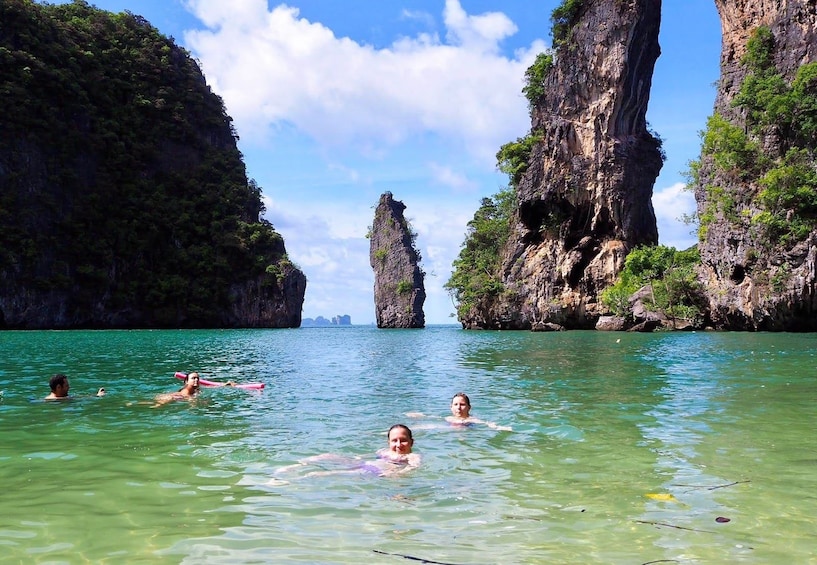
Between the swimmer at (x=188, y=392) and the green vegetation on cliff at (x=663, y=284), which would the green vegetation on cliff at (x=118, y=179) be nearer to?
the green vegetation on cliff at (x=663, y=284)

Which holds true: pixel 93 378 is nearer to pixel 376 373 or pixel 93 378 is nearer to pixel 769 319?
pixel 376 373

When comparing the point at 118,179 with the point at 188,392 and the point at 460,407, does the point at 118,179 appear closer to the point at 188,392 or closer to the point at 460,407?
the point at 188,392

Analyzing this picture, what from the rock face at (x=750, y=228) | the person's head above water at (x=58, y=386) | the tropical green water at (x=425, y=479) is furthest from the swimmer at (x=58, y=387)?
the rock face at (x=750, y=228)

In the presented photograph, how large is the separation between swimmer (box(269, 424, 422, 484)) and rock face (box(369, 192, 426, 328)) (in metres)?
89.0

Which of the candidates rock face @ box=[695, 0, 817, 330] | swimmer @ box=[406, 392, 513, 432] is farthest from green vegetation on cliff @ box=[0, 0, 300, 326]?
swimmer @ box=[406, 392, 513, 432]

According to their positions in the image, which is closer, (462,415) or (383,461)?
(383,461)

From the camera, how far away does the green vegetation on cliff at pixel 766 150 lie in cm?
3481

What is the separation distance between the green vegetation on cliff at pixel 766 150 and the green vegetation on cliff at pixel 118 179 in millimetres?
56321

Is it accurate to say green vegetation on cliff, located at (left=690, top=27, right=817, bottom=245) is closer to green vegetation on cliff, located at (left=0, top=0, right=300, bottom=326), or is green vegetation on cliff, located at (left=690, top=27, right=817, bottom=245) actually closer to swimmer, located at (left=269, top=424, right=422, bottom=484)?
swimmer, located at (left=269, top=424, right=422, bottom=484)

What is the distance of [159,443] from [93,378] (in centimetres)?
900

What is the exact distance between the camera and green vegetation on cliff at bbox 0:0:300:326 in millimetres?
64688

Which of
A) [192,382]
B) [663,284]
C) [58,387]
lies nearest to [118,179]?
[663,284]

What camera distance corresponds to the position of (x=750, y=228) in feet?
124

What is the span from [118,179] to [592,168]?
55.3m
